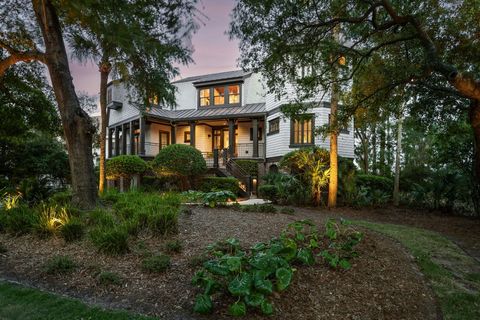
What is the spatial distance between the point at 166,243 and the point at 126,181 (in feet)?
47.0

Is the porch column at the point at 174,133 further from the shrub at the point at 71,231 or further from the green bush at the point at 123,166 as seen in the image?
the shrub at the point at 71,231

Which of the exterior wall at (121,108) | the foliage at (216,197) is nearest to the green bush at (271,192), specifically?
A: the foliage at (216,197)

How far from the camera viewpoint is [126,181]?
55.1 ft

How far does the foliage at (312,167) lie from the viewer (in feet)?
32.9

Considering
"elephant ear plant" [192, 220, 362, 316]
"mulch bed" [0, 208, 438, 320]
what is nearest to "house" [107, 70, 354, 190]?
"mulch bed" [0, 208, 438, 320]

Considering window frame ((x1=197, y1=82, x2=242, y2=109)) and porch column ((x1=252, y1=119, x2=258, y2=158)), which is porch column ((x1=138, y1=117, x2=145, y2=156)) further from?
porch column ((x1=252, y1=119, x2=258, y2=158))

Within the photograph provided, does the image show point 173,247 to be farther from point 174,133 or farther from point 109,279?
point 174,133

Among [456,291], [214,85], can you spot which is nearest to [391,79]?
[456,291]

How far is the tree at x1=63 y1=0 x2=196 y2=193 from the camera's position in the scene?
4.15 meters

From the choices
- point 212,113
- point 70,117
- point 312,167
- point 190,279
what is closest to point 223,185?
point 312,167

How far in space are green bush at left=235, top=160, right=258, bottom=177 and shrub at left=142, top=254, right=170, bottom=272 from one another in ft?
41.4

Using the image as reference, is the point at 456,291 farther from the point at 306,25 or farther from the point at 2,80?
the point at 2,80

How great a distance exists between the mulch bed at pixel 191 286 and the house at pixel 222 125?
34.2 ft

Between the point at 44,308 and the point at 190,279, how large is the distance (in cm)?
138
